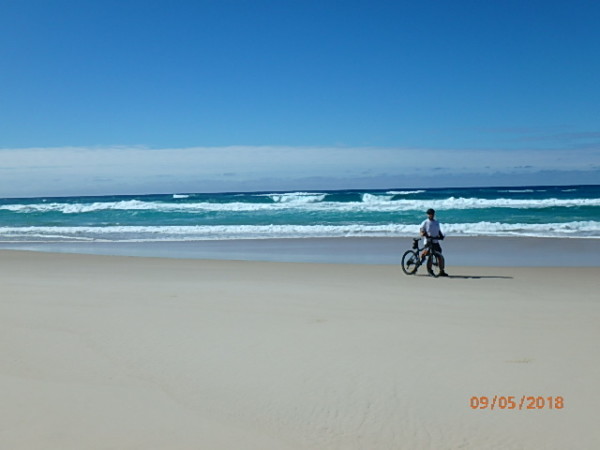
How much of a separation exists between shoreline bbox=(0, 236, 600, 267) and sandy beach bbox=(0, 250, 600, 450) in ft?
15.1

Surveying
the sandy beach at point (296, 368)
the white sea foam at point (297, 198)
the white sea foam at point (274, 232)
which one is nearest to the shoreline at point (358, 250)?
the white sea foam at point (274, 232)

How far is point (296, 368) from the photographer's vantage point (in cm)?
460

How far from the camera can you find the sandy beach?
348 cm

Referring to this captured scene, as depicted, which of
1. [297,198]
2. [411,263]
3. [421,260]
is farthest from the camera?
[297,198]

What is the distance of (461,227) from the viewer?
2277 cm

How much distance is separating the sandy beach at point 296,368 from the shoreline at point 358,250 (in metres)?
4.60

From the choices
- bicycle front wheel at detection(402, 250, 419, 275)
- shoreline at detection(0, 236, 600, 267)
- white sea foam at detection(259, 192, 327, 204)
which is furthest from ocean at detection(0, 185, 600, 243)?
bicycle front wheel at detection(402, 250, 419, 275)

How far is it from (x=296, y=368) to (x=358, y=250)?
10.8 meters

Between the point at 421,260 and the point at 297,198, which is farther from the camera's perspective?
the point at 297,198

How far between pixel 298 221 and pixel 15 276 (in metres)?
19.0

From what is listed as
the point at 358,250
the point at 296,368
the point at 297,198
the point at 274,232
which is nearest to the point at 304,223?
the point at 274,232

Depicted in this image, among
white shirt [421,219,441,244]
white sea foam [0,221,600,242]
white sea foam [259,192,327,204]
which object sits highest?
white sea foam [259,192,327,204]

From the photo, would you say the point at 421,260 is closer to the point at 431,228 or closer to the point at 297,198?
the point at 431,228

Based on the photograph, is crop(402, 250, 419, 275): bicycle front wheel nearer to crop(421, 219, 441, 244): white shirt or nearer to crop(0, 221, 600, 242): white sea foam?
crop(421, 219, 441, 244): white shirt
